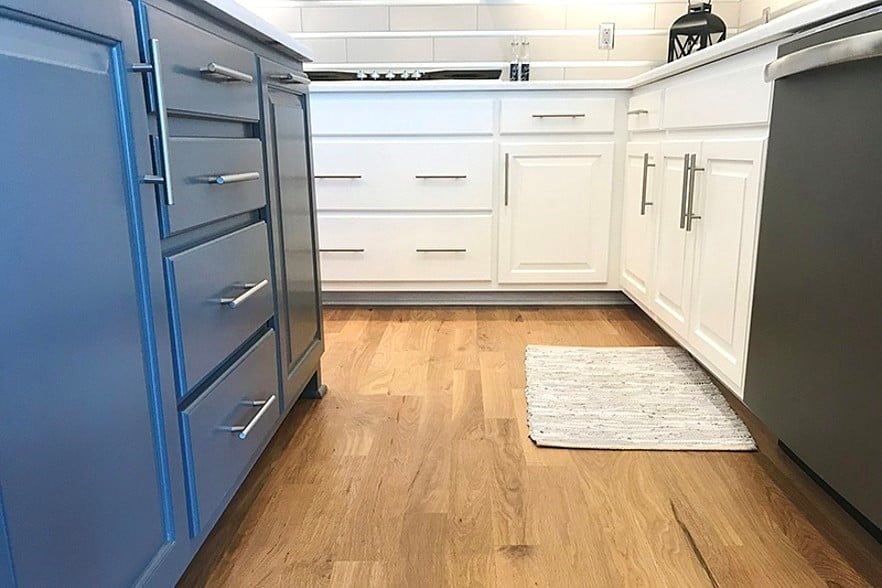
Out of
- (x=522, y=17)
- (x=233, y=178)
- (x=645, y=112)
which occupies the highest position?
(x=522, y=17)

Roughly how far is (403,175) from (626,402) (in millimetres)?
1313

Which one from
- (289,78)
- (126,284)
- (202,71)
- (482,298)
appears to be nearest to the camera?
(126,284)

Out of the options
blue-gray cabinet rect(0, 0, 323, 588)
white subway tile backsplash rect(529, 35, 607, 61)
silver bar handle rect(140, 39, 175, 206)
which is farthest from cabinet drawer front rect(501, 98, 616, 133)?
silver bar handle rect(140, 39, 175, 206)

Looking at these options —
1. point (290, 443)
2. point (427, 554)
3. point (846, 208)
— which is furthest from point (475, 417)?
point (846, 208)

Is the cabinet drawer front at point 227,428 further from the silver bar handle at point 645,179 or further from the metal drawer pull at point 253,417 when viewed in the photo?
the silver bar handle at point 645,179

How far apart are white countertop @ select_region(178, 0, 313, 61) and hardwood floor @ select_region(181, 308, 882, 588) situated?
91 cm

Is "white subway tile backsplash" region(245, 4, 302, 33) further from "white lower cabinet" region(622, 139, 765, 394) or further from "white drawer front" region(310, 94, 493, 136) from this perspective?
"white lower cabinet" region(622, 139, 765, 394)

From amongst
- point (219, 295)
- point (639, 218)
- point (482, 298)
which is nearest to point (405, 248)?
point (482, 298)

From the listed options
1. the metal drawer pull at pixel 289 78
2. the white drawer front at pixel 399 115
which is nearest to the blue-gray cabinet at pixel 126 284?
the metal drawer pull at pixel 289 78

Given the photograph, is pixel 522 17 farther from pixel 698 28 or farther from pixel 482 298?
pixel 482 298

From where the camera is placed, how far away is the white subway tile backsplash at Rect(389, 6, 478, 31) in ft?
10.2

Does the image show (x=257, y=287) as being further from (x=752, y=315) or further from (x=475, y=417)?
(x=752, y=315)

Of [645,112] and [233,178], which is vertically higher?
[645,112]

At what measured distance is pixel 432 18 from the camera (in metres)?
3.11
